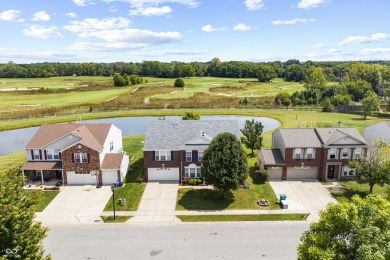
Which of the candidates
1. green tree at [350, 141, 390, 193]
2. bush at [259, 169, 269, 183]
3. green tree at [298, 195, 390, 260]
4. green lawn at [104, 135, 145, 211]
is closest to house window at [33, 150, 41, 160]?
green lawn at [104, 135, 145, 211]

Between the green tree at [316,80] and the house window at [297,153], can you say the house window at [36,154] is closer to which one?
the house window at [297,153]

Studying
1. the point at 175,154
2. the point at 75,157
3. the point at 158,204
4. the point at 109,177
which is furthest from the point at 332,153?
the point at 75,157

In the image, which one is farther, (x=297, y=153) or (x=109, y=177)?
(x=297, y=153)

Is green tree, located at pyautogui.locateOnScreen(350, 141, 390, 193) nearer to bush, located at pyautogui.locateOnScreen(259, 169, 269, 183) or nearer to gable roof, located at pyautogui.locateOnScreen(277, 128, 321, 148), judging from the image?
gable roof, located at pyautogui.locateOnScreen(277, 128, 321, 148)

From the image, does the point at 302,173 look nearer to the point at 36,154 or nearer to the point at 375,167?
the point at 375,167

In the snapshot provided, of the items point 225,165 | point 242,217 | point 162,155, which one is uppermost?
point 225,165

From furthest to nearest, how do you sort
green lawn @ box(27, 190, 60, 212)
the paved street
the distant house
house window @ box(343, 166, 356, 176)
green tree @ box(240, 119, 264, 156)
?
green tree @ box(240, 119, 264, 156), the distant house, house window @ box(343, 166, 356, 176), green lawn @ box(27, 190, 60, 212), the paved street

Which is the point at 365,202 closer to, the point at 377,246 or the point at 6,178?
the point at 377,246
